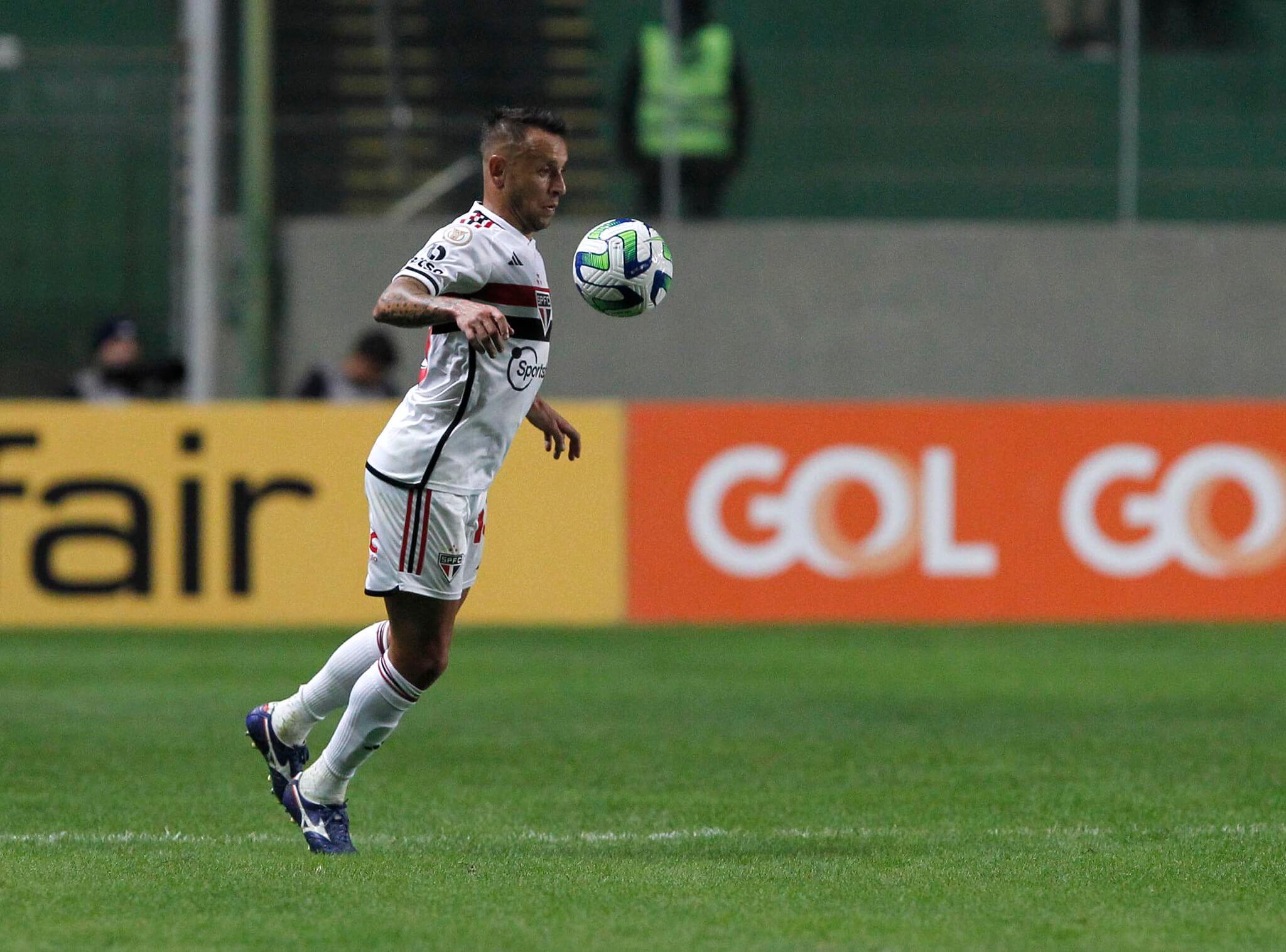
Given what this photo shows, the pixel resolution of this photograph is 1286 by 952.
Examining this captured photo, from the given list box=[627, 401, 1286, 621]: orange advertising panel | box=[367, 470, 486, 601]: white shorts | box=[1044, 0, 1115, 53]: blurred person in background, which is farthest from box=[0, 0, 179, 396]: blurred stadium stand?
box=[367, 470, 486, 601]: white shorts

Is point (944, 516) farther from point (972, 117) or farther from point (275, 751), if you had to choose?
point (275, 751)

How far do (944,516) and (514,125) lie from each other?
8672 mm

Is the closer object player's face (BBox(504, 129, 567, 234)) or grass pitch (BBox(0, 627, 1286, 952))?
grass pitch (BBox(0, 627, 1286, 952))

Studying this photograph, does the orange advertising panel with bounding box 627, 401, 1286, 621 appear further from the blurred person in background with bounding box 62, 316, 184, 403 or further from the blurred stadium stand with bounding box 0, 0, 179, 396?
the blurred stadium stand with bounding box 0, 0, 179, 396

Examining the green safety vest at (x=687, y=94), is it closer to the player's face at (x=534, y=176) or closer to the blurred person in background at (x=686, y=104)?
the blurred person in background at (x=686, y=104)

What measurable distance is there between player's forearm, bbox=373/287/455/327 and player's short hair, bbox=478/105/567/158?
0.63 metres

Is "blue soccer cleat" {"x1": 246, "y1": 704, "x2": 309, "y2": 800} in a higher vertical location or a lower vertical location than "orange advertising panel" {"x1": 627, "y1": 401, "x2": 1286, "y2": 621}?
higher

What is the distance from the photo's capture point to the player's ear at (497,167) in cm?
649

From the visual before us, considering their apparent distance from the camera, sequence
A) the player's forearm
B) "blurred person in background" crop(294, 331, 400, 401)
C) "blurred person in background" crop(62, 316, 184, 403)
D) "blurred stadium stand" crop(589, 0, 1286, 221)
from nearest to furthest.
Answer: the player's forearm, "blurred person in background" crop(294, 331, 400, 401), "blurred person in background" crop(62, 316, 184, 403), "blurred stadium stand" crop(589, 0, 1286, 221)

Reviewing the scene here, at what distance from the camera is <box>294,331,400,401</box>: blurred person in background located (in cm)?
1514

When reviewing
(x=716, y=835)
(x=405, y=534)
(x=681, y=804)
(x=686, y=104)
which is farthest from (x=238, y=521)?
(x=405, y=534)

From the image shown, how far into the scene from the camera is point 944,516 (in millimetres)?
14719

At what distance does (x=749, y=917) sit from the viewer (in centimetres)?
550

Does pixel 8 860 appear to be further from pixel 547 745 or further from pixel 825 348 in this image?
pixel 825 348
